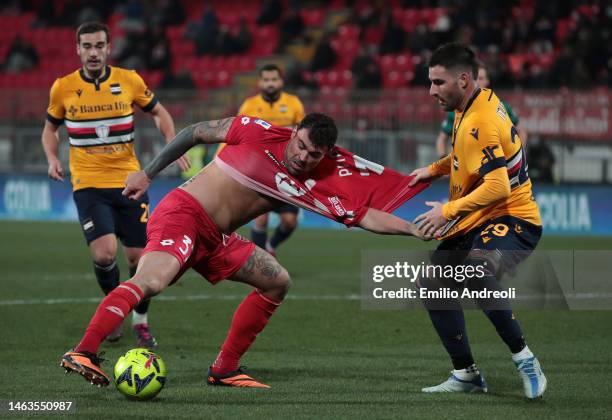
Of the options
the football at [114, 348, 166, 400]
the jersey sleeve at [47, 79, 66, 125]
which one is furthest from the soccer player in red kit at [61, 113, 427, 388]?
the jersey sleeve at [47, 79, 66, 125]

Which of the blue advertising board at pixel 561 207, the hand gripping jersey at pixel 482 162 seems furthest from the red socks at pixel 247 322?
the blue advertising board at pixel 561 207

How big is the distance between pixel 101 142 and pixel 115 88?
50cm

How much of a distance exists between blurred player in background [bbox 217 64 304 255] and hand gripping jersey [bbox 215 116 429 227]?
6.91 metres

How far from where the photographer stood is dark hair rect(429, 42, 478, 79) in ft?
21.9

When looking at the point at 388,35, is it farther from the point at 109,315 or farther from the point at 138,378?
the point at 109,315

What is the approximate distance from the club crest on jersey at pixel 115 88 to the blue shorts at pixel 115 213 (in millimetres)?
872

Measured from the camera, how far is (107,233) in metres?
9.09

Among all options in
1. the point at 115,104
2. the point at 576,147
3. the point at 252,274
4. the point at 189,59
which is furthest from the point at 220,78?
the point at 252,274

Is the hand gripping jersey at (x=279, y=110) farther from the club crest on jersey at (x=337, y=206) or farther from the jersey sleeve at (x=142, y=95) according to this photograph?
the club crest on jersey at (x=337, y=206)

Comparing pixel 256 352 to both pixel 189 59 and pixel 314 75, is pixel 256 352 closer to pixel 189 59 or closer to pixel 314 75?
pixel 314 75

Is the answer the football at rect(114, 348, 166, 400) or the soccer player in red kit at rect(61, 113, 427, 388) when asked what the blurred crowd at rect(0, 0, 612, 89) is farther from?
the football at rect(114, 348, 166, 400)

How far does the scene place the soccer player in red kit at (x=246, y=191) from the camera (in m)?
6.58

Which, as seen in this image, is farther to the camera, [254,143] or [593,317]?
[593,317]

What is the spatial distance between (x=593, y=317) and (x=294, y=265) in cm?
498
